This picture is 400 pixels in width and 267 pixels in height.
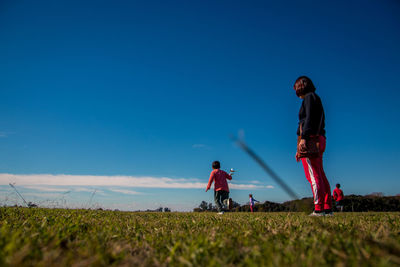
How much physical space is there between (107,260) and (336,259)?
1.45 m

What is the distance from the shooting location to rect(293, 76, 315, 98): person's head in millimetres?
5215

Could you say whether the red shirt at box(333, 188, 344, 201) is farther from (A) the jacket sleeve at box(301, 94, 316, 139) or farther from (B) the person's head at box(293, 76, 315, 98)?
(A) the jacket sleeve at box(301, 94, 316, 139)

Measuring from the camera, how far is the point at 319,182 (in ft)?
16.1

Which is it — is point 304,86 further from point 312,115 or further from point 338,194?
point 338,194

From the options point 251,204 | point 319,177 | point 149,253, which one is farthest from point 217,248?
point 251,204

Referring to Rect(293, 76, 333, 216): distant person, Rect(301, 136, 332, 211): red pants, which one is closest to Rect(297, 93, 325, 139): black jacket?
Rect(293, 76, 333, 216): distant person

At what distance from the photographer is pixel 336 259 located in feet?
5.11

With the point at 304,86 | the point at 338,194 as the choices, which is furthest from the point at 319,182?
the point at 338,194

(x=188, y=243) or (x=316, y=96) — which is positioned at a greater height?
(x=316, y=96)

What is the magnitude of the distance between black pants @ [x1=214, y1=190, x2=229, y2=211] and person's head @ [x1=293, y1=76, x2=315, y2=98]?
19.2 feet

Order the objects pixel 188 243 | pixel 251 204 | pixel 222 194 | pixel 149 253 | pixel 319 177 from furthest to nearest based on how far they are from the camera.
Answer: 1. pixel 251 204
2. pixel 222 194
3. pixel 319 177
4. pixel 188 243
5. pixel 149 253

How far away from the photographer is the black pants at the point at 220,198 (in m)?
→ 9.95

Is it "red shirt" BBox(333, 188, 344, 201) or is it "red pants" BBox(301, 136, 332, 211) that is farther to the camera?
"red shirt" BBox(333, 188, 344, 201)

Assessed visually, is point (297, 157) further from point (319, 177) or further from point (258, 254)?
point (258, 254)
